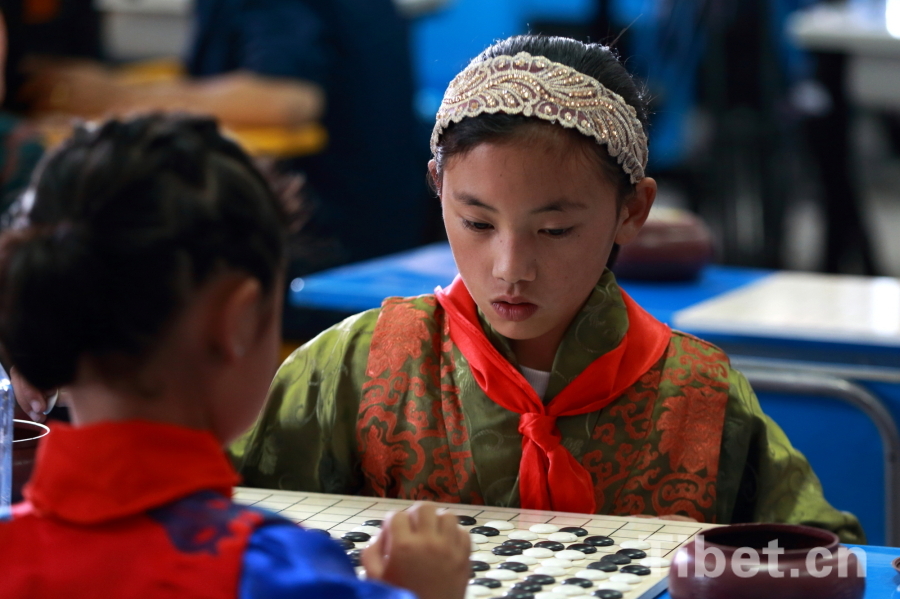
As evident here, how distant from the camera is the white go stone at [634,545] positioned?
1.12m

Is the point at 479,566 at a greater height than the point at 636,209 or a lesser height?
lesser

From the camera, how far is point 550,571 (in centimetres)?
105

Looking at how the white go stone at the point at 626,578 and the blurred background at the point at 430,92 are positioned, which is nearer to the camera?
the white go stone at the point at 626,578

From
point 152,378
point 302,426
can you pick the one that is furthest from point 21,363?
point 302,426

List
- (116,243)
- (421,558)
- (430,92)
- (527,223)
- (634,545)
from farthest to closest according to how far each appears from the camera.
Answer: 1. (430,92)
2. (527,223)
3. (634,545)
4. (421,558)
5. (116,243)

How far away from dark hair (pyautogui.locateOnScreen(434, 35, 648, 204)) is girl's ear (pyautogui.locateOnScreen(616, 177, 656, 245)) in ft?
0.06

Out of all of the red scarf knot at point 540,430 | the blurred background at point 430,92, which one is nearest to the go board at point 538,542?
the red scarf knot at point 540,430

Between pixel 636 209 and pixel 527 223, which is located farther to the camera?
pixel 636 209

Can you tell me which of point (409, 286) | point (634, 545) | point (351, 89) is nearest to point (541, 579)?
point (634, 545)

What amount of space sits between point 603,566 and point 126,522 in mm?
449

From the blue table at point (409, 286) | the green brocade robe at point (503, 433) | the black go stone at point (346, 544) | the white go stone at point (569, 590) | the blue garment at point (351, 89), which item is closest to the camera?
the white go stone at point (569, 590)

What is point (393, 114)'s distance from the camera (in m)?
Answer: 3.77

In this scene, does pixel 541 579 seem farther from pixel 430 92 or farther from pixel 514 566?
pixel 430 92

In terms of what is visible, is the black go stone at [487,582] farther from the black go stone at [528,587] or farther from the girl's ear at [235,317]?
the girl's ear at [235,317]
